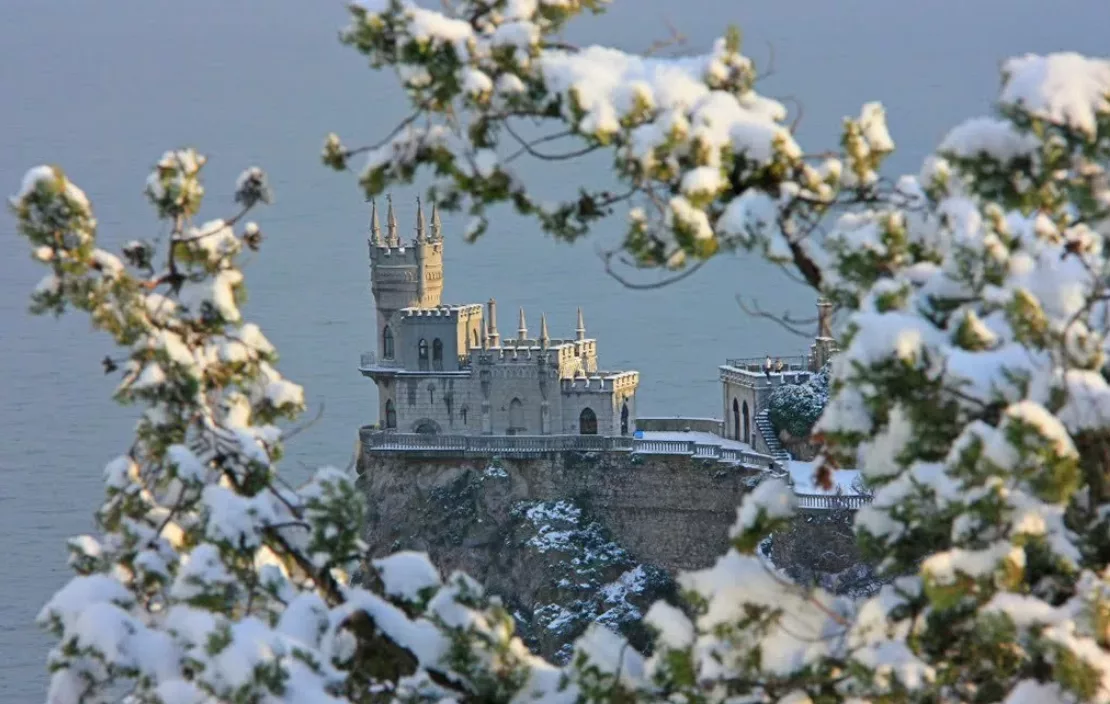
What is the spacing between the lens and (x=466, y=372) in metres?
60.9

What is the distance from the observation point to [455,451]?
6025 cm

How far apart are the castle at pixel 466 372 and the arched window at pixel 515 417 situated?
0.02 m

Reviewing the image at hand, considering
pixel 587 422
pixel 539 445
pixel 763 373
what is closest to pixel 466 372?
pixel 539 445

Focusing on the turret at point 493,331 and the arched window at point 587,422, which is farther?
the turret at point 493,331

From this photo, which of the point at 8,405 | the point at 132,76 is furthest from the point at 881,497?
the point at 132,76

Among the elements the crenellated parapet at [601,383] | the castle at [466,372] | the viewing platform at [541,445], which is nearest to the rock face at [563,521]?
the viewing platform at [541,445]

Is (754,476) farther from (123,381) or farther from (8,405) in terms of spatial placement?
(123,381)

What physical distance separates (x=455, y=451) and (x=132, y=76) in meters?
114

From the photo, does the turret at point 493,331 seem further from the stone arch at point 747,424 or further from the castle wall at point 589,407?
the stone arch at point 747,424

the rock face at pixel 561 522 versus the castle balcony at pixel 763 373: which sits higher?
the castle balcony at pixel 763 373

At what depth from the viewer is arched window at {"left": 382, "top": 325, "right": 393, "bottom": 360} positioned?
6262 centimetres

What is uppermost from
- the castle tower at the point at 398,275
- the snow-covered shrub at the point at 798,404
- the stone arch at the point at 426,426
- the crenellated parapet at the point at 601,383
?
the castle tower at the point at 398,275

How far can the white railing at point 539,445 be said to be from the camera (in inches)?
2331

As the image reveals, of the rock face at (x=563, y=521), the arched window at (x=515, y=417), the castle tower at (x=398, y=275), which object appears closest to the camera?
the rock face at (x=563, y=521)
